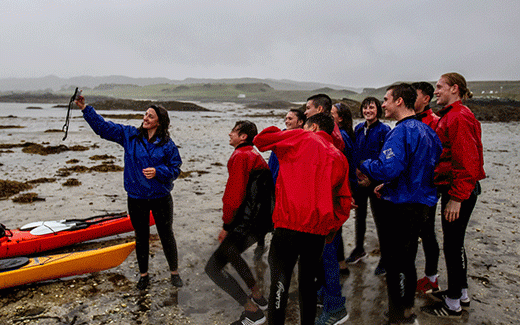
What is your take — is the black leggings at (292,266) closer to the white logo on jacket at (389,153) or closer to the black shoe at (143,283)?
the white logo on jacket at (389,153)

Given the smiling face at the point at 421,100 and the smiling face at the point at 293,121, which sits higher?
the smiling face at the point at 421,100

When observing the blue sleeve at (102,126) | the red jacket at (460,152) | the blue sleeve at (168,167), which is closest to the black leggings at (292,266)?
the red jacket at (460,152)

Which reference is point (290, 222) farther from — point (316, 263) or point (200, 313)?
point (200, 313)

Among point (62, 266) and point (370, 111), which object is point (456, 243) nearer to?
point (370, 111)

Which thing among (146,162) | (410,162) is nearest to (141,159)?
(146,162)

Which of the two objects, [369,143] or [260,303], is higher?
[369,143]

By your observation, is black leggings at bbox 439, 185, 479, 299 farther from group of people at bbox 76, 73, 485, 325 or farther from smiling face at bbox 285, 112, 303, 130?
smiling face at bbox 285, 112, 303, 130

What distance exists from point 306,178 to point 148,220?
246cm

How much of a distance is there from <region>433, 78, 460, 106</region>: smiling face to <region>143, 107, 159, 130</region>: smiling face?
327cm

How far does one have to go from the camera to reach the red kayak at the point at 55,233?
4754 millimetres

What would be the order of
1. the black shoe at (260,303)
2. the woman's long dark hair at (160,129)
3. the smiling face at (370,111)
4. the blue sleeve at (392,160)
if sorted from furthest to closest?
the smiling face at (370,111)
the woman's long dark hair at (160,129)
the black shoe at (260,303)
the blue sleeve at (392,160)

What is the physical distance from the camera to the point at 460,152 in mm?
3168

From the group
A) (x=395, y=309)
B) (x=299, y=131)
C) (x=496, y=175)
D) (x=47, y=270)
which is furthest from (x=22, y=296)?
(x=496, y=175)

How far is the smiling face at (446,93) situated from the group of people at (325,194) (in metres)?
0.01
